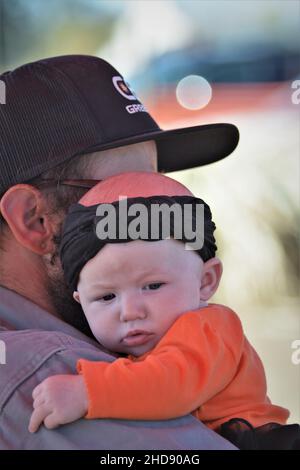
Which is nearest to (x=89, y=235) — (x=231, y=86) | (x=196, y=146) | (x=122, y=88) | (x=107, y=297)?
(x=107, y=297)

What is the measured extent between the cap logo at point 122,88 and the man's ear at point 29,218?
0.31 meters

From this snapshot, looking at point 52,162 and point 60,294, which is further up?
point 52,162

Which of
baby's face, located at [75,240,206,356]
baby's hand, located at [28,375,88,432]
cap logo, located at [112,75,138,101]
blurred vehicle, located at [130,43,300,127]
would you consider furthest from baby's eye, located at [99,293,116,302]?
blurred vehicle, located at [130,43,300,127]

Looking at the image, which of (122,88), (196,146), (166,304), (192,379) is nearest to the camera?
(192,379)

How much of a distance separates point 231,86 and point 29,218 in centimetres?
204

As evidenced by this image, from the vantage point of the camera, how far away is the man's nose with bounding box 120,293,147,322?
1407 millimetres

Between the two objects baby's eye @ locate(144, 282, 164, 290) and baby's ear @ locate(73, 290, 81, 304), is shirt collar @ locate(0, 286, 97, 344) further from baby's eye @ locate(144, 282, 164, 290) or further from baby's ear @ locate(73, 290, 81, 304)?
baby's eye @ locate(144, 282, 164, 290)

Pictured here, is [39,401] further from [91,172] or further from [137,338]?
[91,172]

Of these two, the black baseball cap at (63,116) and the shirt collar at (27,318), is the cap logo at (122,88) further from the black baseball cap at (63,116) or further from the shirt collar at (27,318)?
the shirt collar at (27,318)

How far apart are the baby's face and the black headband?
0.05ft

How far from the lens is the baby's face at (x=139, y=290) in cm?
141

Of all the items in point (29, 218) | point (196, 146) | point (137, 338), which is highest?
point (196, 146)

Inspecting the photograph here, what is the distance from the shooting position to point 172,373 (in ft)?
4.24

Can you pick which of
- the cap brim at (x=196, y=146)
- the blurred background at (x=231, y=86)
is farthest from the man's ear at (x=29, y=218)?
the blurred background at (x=231, y=86)
